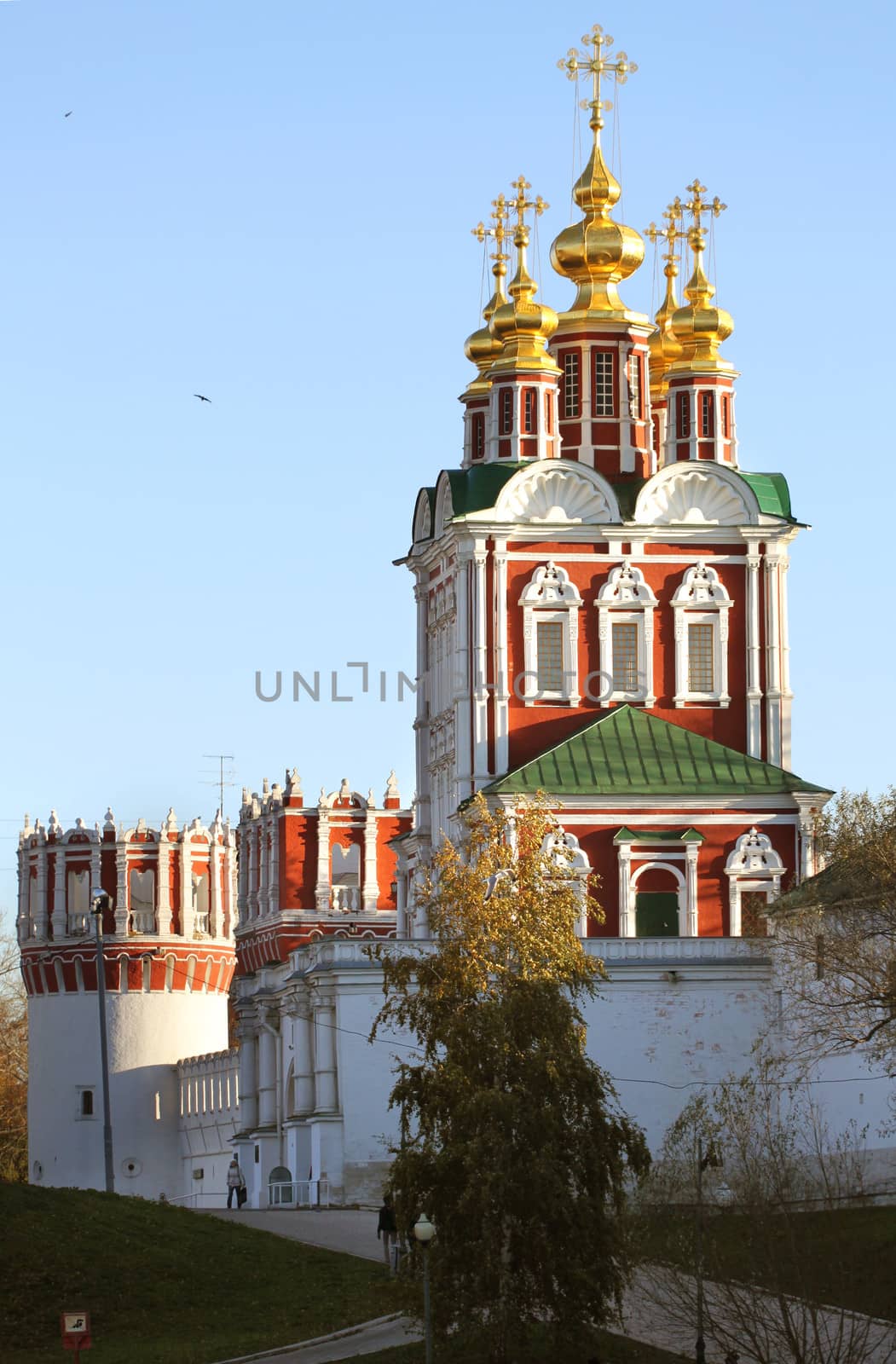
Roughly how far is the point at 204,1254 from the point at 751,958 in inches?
545

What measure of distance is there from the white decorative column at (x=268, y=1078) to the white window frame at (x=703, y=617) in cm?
977

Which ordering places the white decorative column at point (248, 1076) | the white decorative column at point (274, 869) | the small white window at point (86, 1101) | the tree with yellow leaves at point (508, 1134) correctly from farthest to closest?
1. the white decorative column at point (274, 869)
2. the small white window at point (86, 1101)
3. the white decorative column at point (248, 1076)
4. the tree with yellow leaves at point (508, 1134)

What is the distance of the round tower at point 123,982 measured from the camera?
71.3 metres

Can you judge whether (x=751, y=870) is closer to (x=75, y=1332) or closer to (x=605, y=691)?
(x=605, y=691)

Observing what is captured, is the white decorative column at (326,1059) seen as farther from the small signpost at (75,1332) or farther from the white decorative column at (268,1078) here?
the small signpost at (75,1332)

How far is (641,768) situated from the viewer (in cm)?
5488

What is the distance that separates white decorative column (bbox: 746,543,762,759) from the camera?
2234 inches

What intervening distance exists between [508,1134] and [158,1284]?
6766 millimetres

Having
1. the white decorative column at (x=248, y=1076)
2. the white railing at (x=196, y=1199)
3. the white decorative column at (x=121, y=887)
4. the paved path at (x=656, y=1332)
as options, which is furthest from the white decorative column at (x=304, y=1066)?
the white decorative column at (x=121, y=887)

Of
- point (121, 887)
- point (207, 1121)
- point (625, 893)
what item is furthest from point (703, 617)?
Result: point (121, 887)

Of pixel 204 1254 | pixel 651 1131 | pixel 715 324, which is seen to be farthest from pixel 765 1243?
pixel 715 324

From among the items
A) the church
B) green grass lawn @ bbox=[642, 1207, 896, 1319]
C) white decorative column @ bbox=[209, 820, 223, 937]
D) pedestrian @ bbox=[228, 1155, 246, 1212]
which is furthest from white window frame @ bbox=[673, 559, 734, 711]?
green grass lawn @ bbox=[642, 1207, 896, 1319]

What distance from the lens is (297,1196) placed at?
49.8 m

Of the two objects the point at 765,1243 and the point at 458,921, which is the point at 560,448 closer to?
the point at 458,921
